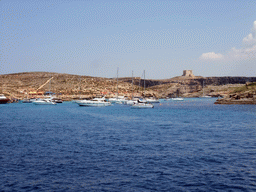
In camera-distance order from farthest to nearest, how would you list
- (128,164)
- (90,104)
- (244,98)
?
(244,98) < (90,104) < (128,164)

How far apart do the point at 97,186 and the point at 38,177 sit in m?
4.70

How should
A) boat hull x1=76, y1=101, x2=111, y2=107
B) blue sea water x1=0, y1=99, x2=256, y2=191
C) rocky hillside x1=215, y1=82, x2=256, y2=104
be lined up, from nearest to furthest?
blue sea water x1=0, y1=99, x2=256, y2=191
boat hull x1=76, y1=101, x2=111, y2=107
rocky hillside x1=215, y1=82, x2=256, y2=104

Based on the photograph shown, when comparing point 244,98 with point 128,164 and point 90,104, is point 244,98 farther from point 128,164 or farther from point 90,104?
point 128,164

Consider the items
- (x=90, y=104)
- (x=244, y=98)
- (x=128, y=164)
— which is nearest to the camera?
(x=128, y=164)

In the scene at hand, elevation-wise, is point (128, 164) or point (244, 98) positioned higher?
point (244, 98)

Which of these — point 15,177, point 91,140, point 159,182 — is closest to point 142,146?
point 91,140

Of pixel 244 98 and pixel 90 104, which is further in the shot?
pixel 244 98

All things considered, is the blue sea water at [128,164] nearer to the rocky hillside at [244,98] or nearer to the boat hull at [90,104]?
the boat hull at [90,104]

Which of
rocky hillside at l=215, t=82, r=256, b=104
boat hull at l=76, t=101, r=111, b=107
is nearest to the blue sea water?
boat hull at l=76, t=101, r=111, b=107

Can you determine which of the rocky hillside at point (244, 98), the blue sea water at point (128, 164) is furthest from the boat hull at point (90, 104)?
the blue sea water at point (128, 164)

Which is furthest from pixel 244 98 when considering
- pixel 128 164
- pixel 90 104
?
pixel 128 164

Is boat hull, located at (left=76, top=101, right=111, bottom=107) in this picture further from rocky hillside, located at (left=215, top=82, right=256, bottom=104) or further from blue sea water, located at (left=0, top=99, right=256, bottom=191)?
blue sea water, located at (left=0, top=99, right=256, bottom=191)

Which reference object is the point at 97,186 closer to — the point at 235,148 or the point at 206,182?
the point at 206,182

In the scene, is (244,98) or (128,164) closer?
(128,164)
